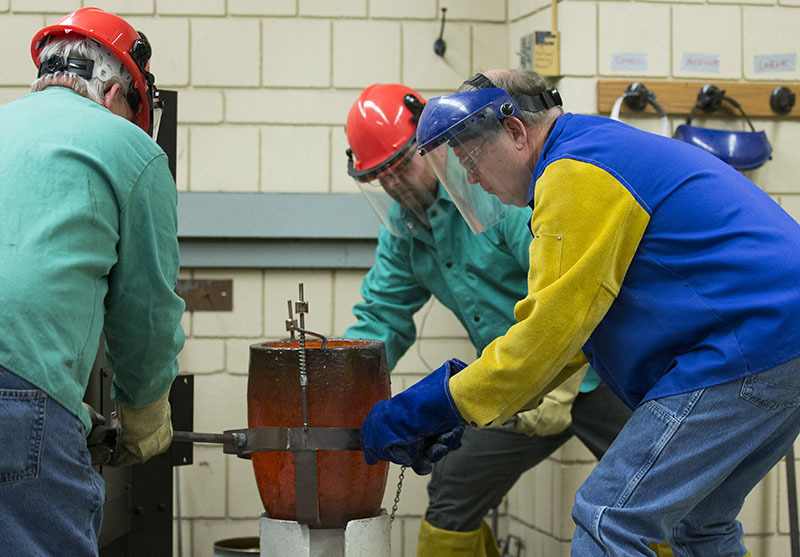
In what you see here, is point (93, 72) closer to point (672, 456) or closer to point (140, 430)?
point (140, 430)

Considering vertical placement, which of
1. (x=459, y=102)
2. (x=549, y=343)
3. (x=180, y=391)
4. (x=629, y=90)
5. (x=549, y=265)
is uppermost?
(x=629, y=90)

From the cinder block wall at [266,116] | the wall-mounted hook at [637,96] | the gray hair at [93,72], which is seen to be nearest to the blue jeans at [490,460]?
the cinder block wall at [266,116]

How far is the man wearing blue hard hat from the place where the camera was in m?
1.67

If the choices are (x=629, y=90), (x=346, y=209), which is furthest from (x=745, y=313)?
(x=346, y=209)

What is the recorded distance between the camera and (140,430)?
190 centimetres

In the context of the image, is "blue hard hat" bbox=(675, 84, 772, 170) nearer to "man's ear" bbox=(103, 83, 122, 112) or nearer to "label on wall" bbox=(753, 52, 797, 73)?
"label on wall" bbox=(753, 52, 797, 73)

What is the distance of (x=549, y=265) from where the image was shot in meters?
1.71

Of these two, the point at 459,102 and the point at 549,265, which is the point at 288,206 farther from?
the point at 549,265

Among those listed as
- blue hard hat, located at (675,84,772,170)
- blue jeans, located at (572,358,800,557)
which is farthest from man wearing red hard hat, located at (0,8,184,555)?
blue hard hat, located at (675,84,772,170)

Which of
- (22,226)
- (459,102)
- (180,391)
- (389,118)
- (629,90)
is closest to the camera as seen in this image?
(22,226)

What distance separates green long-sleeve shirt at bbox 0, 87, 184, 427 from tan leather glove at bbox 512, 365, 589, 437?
3.85ft

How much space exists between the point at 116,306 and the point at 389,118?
3.97 ft

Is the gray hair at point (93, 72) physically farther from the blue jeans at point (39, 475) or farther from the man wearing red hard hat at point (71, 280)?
the blue jeans at point (39, 475)

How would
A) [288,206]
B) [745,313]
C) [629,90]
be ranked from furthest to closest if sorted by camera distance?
1. [288,206]
2. [629,90]
3. [745,313]
